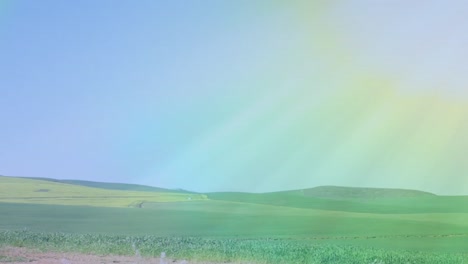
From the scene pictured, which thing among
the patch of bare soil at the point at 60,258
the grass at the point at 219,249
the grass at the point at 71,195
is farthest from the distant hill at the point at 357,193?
the patch of bare soil at the point at 60,258

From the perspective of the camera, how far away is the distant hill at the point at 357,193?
8.24m

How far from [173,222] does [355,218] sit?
258 centimetres

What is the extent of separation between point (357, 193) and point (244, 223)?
160 centimetres

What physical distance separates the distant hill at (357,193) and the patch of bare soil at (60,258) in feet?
7.66

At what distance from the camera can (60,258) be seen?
688 cm

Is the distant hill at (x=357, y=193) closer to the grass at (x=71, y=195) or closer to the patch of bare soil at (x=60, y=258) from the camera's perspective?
the grass at (x=71, y=195)

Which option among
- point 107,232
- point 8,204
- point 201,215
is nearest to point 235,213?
point 201,215

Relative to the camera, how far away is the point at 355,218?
8664 mm

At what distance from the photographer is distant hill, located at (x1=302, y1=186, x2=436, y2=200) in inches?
324

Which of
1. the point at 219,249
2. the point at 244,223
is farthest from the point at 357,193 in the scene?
the point at 219,249

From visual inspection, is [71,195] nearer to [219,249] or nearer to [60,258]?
[60,258]

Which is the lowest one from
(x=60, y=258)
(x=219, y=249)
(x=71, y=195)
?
(x=60, y=258)

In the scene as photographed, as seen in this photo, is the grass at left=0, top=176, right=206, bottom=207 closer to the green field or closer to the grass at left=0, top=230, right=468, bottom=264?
the green field

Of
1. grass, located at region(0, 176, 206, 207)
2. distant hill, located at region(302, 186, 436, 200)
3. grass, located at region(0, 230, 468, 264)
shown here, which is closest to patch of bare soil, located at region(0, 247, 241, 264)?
grass, located at region(0, 230, 468, 264)
